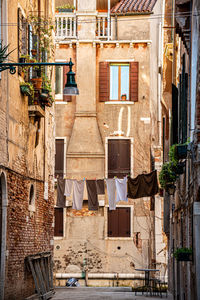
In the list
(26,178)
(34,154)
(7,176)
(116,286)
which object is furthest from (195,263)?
(116,286)

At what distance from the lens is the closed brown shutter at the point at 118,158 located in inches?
1132

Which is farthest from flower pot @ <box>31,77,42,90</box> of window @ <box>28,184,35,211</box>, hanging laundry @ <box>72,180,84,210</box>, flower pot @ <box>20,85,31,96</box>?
hanging laundry @ <box>72,180,84,210</box>

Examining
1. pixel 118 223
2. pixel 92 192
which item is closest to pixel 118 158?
pixel 118 223

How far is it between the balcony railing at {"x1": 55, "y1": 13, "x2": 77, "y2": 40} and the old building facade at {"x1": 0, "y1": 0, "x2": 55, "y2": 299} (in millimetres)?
8965

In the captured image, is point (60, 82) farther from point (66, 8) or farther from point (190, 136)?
point (190, 136)

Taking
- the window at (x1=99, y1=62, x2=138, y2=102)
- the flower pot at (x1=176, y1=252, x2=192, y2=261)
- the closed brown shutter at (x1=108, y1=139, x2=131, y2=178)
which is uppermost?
the window at (x1=99, y1=62, x2=138, y2=102)

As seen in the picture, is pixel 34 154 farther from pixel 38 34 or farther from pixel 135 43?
pixel 135 43

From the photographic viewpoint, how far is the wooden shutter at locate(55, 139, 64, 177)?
1141 inches

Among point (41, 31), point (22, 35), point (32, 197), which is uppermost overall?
point (41, 31)

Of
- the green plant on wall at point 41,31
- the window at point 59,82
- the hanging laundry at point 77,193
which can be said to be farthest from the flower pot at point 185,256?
the window at point 59,82

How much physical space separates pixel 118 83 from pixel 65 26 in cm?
364

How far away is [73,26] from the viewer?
30.3 m

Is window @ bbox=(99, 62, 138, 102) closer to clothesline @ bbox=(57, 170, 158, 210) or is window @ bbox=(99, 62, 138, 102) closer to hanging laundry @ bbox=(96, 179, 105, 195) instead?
clothesline @ bbox=(57, 170, 158, 210)

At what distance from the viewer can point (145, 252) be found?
28469mm
